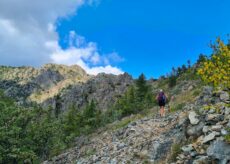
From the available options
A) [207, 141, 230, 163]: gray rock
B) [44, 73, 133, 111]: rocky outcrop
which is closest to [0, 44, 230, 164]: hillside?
[207, 141, 230, 163]: gray rock

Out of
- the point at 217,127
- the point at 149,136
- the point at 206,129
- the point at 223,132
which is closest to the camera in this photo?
the point at 223,132

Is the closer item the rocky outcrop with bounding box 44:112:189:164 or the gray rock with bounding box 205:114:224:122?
the gray rock with bounding box 205:114:224:122

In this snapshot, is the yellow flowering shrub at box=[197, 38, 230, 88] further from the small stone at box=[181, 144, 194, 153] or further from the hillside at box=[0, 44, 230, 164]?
the small stone at box=[181, 144, 194, 153]

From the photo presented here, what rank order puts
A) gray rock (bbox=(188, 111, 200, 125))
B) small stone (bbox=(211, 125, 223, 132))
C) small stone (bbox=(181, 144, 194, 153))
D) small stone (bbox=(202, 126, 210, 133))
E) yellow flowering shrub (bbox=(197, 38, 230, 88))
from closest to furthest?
1. yellow flowering shrub (bbox=(197, 38, 230, 88))
2. small stone (bbox=(211, 125, 223, 132))
3. small stone (bbox=(181, 144, 194, 153))
4. small stone (bbox=(202, 126, 210, 133))
5. gray rock (bbox=(188, 111, 200, 125))

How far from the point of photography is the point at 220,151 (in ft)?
51.2

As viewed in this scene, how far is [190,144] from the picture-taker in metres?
18.1

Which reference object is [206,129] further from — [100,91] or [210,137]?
[100,91]

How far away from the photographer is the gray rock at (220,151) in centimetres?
1523

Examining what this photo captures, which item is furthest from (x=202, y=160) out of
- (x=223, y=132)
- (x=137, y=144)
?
(x=137, y=144)

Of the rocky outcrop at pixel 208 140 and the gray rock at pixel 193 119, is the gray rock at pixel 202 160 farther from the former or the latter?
the gray rock at pixel 193 119

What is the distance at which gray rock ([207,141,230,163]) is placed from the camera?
15230 millimetres

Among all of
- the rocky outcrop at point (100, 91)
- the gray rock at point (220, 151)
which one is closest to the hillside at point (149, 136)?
the gray rock at point (220, 151)

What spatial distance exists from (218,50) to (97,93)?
455 feet

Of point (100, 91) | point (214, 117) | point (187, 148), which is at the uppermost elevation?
point (100, 91)
